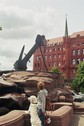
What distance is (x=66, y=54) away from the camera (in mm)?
96438

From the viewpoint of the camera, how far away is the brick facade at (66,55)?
310 feet

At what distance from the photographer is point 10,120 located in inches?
287

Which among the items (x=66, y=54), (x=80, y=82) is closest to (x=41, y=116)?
(x=80, y=82)

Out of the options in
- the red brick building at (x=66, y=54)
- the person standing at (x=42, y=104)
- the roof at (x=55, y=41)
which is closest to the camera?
the person standing at (x=42, y=104)

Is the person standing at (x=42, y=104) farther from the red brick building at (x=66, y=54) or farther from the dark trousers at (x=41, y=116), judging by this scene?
the red brick building at (x=66, y=54)

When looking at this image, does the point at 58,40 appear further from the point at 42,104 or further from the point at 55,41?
the point at 42,104

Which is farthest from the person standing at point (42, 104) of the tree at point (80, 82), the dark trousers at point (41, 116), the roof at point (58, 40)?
the roof at point (58, 40)

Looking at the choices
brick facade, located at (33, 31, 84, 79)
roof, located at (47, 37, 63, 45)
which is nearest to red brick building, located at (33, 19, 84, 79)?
brick facade, located at (33, 31, 84, 79)

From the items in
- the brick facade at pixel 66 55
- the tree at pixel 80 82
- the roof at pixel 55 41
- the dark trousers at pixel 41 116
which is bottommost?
the dark trousers at pixel 41 116

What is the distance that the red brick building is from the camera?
94562 mm

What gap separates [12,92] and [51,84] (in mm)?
4200

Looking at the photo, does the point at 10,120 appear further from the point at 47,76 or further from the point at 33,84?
the point at 47,76

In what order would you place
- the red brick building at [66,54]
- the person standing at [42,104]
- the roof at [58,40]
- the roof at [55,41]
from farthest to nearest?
the roof at [55,41] → the roof at [58,40] → the red brick building at [66,54] → the person standing at [42,104]

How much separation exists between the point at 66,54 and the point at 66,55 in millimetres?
412
